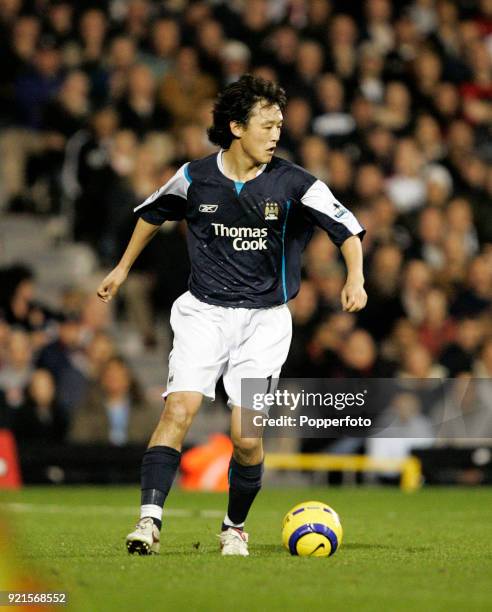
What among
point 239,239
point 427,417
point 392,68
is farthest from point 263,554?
point 392,68

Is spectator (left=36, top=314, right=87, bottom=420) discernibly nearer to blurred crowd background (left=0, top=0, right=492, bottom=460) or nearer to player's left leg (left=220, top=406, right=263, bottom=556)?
blurred crowd background (left=0, top=0, right=492, bottom=460)

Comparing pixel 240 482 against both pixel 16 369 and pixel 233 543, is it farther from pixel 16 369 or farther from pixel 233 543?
pixel 16 369

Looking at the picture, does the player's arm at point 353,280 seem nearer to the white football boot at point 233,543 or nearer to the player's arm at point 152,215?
the player's arm at point 152,215

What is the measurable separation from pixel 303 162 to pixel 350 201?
0.72 m

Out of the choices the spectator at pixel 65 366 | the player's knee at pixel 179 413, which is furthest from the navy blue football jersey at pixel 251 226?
the spectator at pixel 65 366

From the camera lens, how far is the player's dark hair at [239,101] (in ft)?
26.4

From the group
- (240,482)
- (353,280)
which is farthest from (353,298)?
(240,482)

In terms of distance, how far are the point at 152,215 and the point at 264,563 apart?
2163 mm

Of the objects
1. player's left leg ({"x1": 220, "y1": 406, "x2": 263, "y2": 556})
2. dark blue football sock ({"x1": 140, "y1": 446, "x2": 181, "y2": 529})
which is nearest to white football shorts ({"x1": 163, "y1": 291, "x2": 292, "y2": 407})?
player's left leg ({"x1": 220, "y1": 406, "x2": 263, "y2": 556})

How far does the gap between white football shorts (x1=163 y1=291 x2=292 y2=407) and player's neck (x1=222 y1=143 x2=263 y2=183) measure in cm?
70

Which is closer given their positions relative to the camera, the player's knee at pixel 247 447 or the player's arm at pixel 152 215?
the player's knee at pixel 247 447

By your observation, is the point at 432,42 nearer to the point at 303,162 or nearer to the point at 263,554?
the point at 303,162

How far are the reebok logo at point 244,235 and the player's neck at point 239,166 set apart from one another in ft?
0.89

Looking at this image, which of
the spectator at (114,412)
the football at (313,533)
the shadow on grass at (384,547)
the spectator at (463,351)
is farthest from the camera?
the spectator at (463,351)
